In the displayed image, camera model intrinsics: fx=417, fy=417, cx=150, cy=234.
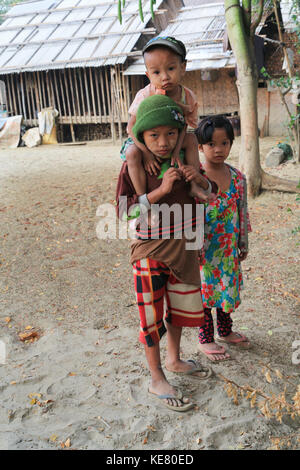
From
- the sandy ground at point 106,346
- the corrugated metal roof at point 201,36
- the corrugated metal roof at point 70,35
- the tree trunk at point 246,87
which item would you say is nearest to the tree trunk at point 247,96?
the tree trunk at point 246,87

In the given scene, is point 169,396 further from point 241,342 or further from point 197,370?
point 241,342

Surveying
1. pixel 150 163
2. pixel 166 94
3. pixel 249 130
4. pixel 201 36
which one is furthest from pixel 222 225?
pixel 201 36

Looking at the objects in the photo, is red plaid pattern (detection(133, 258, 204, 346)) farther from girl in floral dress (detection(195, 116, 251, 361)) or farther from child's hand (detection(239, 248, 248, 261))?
child's hand (detection(239, 248, 248, 261))

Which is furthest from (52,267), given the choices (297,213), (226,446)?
(297,213)

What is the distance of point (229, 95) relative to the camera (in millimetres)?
13078

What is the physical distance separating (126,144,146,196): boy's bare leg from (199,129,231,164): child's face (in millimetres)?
554

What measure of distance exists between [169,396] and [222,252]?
0.85 metres

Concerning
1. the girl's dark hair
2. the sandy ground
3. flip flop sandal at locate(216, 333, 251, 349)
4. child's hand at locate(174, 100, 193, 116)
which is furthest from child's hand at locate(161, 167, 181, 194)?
flip flop sandal at locate(216, 333, 251, 349)

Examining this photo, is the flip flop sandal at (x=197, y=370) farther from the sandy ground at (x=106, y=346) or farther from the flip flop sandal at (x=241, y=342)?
the flip flop sandal at (x=241, y=342)

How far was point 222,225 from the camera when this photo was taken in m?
2.40

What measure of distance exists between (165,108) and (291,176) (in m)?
5.90

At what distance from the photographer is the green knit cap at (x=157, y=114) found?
1817mm

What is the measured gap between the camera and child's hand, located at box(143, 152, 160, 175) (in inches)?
76.5

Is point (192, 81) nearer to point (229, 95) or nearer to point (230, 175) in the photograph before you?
point (229, 95)
